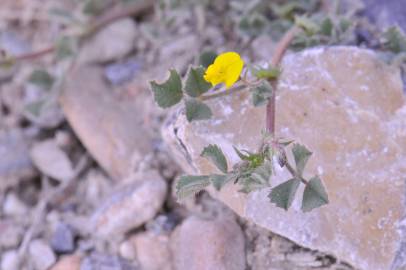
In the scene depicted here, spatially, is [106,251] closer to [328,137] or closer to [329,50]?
[328,137]

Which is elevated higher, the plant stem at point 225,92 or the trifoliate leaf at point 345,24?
the plant stem at point 225,92

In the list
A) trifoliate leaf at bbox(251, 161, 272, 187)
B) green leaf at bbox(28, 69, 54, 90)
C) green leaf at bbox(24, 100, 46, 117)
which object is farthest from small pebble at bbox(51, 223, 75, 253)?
trifoliate leaf at bbox(251, 161, 272, 187)

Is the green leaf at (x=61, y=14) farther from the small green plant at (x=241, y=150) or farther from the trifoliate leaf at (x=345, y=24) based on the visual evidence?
the trifoliate leaf at (x=345, y=24)

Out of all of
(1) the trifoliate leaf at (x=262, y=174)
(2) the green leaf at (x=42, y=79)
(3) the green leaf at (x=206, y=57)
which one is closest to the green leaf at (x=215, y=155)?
(1) the trifoliate leaf at (x=262, y=174)

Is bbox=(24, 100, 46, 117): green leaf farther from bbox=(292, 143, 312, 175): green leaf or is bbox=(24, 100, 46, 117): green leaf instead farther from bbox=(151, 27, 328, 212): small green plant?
bbox=(292, 143, 312, 175): green leaf

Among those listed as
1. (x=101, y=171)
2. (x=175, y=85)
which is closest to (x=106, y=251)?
(x=101, y=171)

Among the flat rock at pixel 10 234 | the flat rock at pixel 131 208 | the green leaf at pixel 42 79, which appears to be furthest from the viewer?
the green leaf at pixel 42 79

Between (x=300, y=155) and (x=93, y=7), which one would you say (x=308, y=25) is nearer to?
(x=300, y=155)
